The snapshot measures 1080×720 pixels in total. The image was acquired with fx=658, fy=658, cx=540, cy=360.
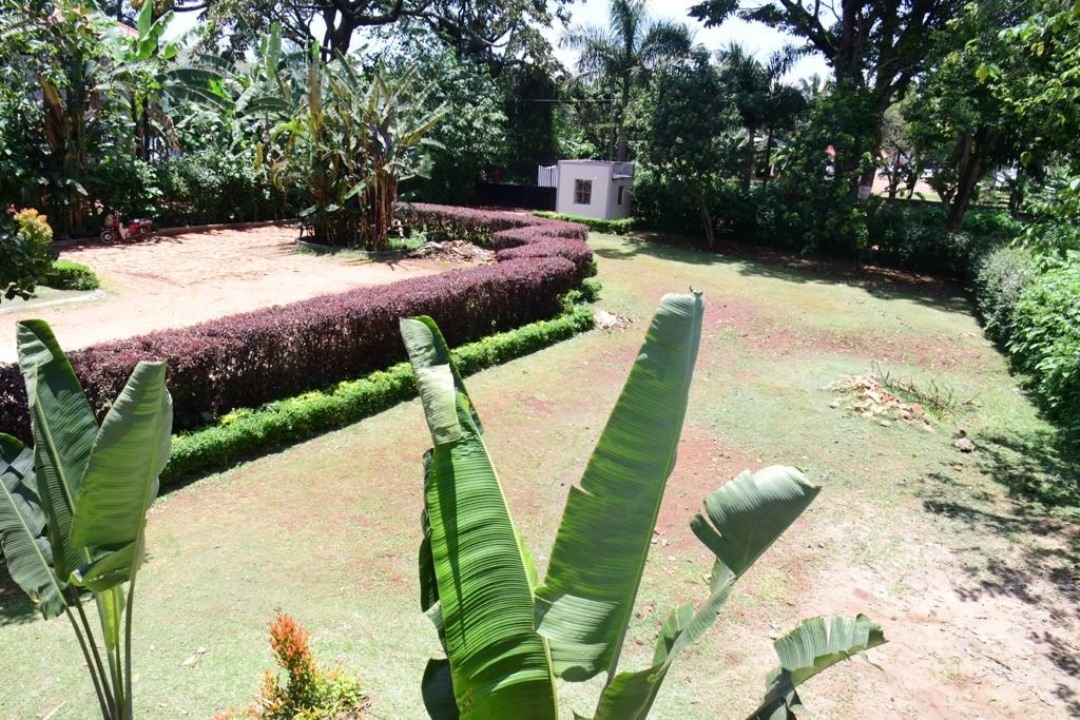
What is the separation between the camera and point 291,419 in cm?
690

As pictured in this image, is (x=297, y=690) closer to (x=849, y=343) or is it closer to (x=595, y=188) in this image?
(x=849, y=343)

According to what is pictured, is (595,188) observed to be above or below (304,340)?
above

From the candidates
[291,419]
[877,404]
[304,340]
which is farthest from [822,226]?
[291,419]

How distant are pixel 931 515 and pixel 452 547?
5.60 meters

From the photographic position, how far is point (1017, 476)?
693cm

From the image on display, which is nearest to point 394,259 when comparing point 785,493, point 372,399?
point 372,399

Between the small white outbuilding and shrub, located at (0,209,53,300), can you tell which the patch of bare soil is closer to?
shrub, located at (0,209,53,300)

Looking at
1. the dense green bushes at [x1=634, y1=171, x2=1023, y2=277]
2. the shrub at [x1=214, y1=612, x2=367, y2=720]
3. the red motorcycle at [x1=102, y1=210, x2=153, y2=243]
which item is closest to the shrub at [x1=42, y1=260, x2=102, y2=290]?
the red motorcycle at [x1=102, y1=210, x2=153, y2=243]

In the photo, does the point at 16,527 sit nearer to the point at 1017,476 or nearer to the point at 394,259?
the point at 1017,476

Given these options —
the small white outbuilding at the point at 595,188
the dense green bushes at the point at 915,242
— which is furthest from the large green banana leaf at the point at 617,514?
the small white outbuilding at the point at 595,188

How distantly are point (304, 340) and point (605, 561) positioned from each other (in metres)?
6.43

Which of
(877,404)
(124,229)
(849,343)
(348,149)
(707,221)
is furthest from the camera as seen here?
(707,221)

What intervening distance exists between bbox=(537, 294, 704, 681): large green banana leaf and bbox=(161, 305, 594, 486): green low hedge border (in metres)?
5.11

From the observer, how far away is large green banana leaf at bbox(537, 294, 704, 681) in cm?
202
